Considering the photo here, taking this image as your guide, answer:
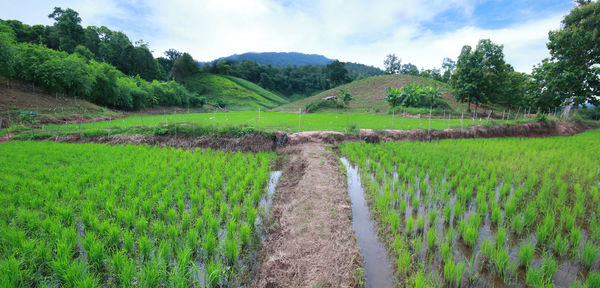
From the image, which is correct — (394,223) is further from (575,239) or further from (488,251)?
(575,239)

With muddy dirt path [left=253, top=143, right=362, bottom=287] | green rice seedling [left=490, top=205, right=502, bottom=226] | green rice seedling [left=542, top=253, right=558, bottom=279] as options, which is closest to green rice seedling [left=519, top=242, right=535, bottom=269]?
green rice seedling [left=542, top=253, right=558, bottom=279]

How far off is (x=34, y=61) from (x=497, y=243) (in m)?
27.1

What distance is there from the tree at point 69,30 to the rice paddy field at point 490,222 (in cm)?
4810

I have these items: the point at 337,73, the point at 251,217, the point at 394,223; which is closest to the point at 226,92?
the point at 337,73

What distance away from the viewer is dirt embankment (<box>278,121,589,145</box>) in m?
10.1

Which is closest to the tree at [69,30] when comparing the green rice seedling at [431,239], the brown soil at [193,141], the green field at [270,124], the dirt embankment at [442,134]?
the green field at [270,124]

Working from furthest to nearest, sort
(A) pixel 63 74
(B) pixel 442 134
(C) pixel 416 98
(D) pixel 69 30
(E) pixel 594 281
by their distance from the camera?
1. (D) pixel 69 30
2. (C) pixel 416 98
3. (A) pixel 63 74
4. (B) pixel 442 134
5. (E) pixel 594 281

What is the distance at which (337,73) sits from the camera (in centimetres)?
5978

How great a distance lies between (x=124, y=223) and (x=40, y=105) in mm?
19837

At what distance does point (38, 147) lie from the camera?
26.8ft

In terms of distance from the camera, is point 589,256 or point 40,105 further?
point 40,105

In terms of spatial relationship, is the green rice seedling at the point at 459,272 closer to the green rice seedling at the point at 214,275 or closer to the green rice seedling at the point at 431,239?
the green rice seedling at the point at 431,239

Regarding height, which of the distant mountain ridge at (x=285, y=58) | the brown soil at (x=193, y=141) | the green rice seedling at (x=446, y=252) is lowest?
the green rice seedling at (x=446, y=252)

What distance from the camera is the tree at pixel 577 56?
55.6 feet
